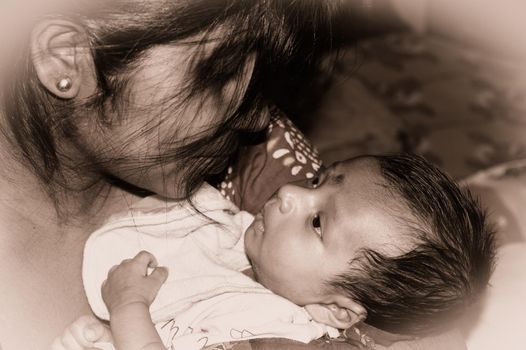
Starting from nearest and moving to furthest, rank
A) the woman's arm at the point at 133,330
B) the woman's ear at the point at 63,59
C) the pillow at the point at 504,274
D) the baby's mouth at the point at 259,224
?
the woman's ear at the point at 63,59 → the woman's arm at the point at 133,330 → the baby's mouth at the point at 259,224 → the pillow at the point at 504,274

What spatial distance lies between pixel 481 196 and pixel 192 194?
791mm

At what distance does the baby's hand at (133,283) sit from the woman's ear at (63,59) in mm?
362

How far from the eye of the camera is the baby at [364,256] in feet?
3.74

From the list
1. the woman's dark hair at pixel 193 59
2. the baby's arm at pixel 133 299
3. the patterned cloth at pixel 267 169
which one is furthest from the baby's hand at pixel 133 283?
the patterned cloth at pixel 267 169

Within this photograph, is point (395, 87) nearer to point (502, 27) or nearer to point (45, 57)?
point (502, 27)

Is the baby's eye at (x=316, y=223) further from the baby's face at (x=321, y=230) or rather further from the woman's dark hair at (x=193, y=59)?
the woman's dark hair at (x=193, y=59)

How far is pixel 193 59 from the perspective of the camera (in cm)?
101

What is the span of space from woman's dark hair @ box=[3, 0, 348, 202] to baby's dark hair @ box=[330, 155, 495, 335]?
0.29m

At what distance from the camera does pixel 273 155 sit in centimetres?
152

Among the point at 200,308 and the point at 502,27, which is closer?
the point at 200,308

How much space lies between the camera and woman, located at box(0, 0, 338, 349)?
964mm

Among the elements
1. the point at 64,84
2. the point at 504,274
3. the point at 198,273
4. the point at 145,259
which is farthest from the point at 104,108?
the point at 504,274

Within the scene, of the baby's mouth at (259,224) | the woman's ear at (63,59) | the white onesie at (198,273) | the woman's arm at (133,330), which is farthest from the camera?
the baby's mouth at (259,224)

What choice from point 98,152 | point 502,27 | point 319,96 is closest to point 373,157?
point 98,152
